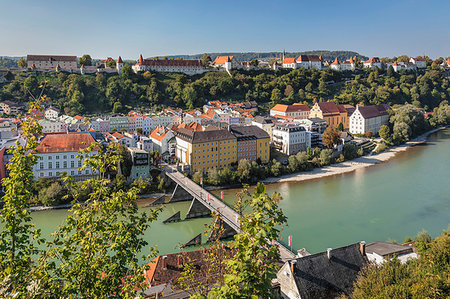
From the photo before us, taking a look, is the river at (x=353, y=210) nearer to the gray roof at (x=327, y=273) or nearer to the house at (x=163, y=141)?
the gray roof at (x=327, y=273)

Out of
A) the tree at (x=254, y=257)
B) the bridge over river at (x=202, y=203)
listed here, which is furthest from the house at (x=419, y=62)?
the tree at (x=254, y=257)

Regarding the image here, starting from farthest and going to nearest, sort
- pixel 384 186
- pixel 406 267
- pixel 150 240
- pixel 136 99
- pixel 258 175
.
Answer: pixel 136 99
pixel 258 175
pixel 384 186
pixel 150 240
pixel 406 267

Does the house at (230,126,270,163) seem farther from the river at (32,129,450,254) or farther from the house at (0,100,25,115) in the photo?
the house at (0,100,25,115)

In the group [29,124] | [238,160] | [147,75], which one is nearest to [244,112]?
[238,160]

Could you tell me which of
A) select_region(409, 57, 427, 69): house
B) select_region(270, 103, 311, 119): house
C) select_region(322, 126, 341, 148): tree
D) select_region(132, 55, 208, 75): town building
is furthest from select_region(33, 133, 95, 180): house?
select_region(409, 57, 427, 69): house

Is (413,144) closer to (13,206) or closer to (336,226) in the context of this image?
(336,226)
